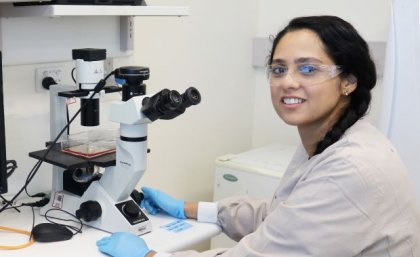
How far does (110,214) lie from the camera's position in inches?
60.3

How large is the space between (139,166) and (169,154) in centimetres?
93

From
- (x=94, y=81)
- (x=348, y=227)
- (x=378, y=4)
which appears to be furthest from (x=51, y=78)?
(x=378, y=4)

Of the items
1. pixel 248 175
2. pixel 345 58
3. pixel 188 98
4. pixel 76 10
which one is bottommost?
pixel 248 175

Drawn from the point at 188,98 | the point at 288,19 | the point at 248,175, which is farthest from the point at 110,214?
the point at 288,19

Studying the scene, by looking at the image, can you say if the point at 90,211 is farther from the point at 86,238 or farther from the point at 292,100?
the point at 292,100

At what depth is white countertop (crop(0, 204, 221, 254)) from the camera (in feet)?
4.59

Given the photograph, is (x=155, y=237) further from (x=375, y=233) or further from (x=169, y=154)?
(x=169, y=154)

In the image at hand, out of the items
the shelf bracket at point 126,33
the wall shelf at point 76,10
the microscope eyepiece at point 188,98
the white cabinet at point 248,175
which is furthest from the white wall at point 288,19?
the microscope eyepiece at point 188,98

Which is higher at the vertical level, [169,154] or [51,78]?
[51,78]

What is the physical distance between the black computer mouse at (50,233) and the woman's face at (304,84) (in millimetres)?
664

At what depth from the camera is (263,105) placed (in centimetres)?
293

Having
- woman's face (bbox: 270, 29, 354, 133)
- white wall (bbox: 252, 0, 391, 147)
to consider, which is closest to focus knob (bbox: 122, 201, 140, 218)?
Answer: woman's face (bbox: 270, 29, 354, 133)

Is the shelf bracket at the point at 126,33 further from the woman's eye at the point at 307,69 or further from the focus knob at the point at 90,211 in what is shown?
the woman's eye at the point at 307,69

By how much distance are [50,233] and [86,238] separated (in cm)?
10
